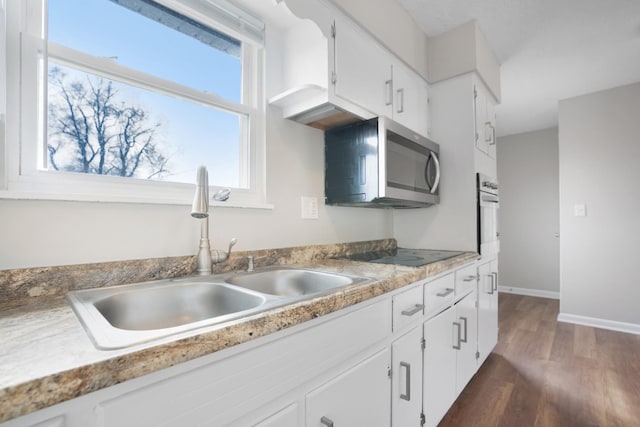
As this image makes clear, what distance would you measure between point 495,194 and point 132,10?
243cm

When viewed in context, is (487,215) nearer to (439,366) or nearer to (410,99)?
(410,99)

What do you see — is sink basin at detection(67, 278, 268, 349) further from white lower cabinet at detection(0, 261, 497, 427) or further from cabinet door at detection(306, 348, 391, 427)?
cabinet door at detection(306, 348, 391, 427)

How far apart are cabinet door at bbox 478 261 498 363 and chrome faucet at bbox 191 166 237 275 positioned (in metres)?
1.68

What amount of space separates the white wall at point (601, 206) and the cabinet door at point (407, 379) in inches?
114

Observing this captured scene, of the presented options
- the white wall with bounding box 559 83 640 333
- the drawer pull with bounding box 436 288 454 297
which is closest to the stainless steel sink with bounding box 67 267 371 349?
the drawer pull with bounding box 436 288 454 297

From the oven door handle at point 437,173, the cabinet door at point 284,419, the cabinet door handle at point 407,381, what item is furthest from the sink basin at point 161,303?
the oven door handle at point 437,173

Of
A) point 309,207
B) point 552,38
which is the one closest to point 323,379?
point 309,207

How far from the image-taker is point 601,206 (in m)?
3.03

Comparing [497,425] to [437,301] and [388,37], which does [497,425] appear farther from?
[388,37]

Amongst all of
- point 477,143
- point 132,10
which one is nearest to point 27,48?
point 132,10

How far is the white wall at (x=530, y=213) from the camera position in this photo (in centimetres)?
414

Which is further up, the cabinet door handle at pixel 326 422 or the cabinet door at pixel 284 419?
the cabinet door at pixel 284 419

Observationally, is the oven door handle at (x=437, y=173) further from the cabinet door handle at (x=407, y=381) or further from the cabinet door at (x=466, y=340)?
the cabinet door handle at (x=407, y=381)

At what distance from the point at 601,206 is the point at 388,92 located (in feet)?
9.08
